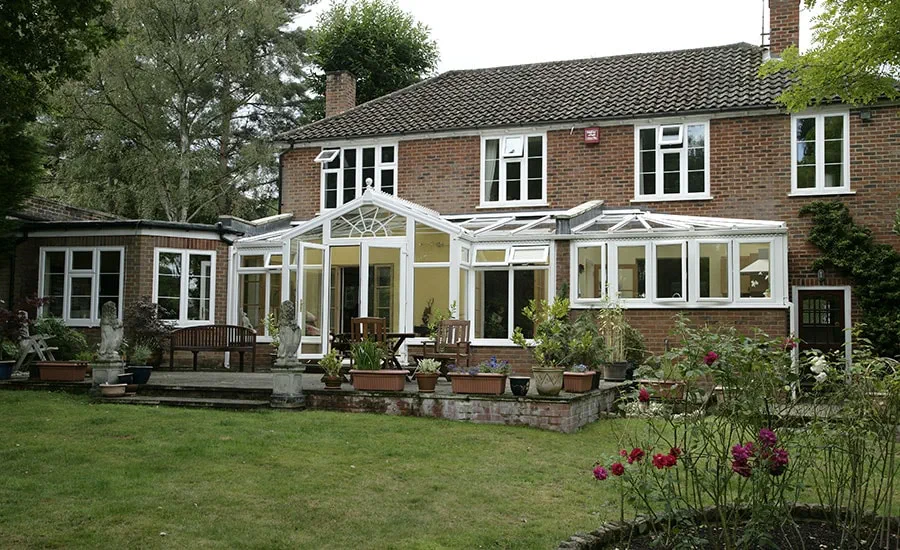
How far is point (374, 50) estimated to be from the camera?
106ft

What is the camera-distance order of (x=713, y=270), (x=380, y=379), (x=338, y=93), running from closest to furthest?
(x=380, y=379)
(x=713, y=270)
(x=338, y=93)

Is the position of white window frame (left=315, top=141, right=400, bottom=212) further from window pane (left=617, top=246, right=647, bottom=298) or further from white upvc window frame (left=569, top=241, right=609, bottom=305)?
window pane (left=617, top=246, right=647, bottom=298)

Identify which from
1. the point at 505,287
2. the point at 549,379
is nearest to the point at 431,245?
the point at 505,287

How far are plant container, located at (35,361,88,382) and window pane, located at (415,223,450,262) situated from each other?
6.12 metres

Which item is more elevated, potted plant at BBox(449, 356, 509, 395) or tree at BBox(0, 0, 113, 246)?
tree at BBox(0, 0, 113, 246)

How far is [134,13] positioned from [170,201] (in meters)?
6.03

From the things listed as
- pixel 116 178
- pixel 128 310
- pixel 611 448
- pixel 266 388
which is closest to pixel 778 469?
pixel 611 448

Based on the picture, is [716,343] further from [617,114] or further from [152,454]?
[617,114]

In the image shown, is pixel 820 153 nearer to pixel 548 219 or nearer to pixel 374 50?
pixel 548 219

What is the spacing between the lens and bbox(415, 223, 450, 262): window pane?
618 inches

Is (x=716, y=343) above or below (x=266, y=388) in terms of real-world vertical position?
above

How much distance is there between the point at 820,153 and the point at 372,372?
34.1 ft

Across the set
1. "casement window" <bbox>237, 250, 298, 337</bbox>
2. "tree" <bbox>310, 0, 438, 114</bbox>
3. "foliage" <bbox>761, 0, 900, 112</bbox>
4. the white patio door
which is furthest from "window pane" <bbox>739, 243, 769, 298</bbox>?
"tree" <bbox>310, 0, 438, 114</bbox>

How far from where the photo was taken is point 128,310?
17078 millimetres
